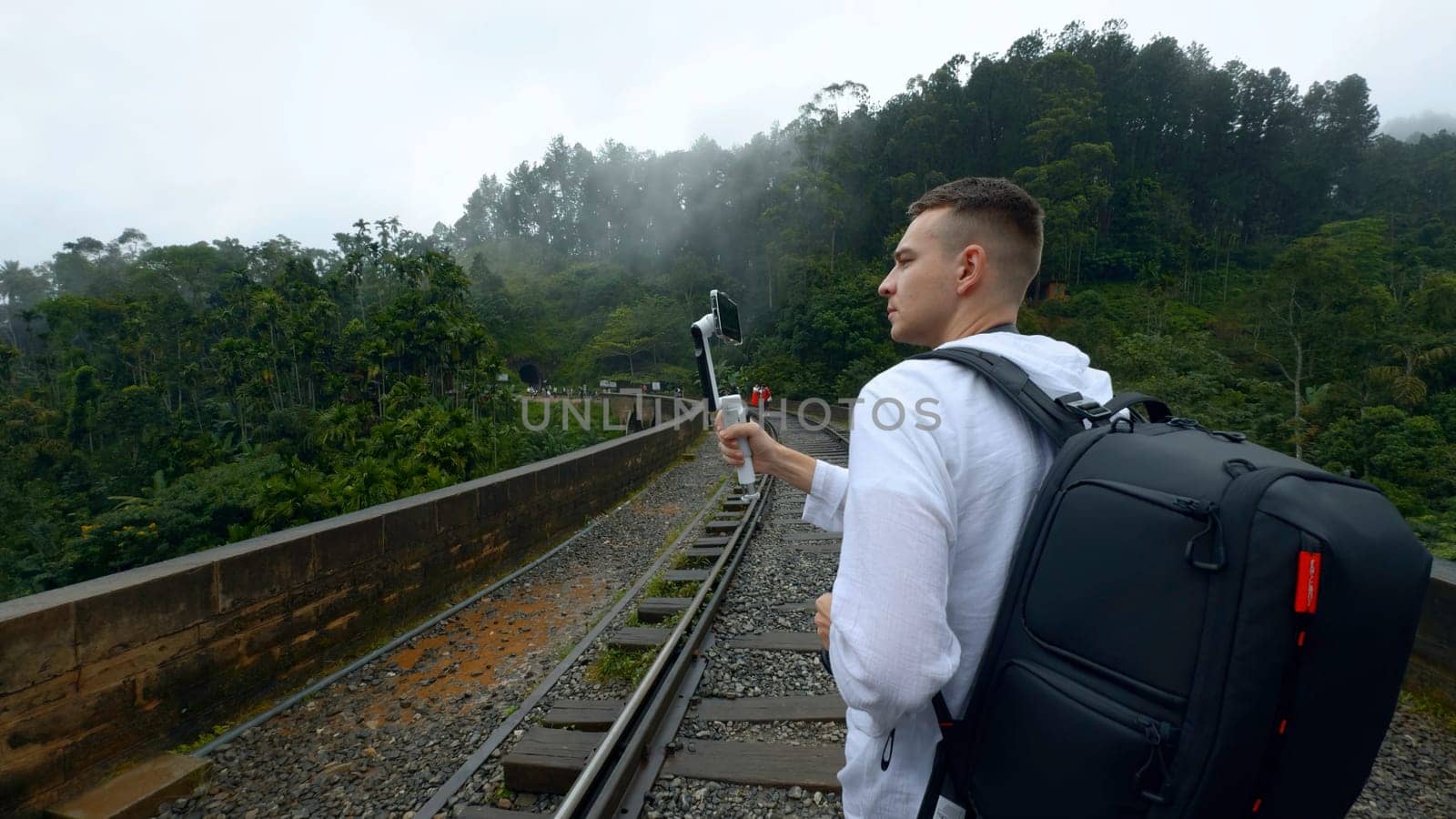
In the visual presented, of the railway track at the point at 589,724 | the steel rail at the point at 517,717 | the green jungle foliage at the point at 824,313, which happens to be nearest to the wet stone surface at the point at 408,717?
the railway track at the point at 589,724

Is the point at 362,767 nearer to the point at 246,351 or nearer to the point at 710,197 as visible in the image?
the point at 246,351

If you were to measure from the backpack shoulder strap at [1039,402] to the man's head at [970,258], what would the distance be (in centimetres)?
20

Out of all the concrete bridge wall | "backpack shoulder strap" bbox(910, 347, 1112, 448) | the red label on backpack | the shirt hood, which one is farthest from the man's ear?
the concrete bridge wall

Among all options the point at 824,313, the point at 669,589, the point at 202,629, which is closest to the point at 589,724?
the point at 202,629

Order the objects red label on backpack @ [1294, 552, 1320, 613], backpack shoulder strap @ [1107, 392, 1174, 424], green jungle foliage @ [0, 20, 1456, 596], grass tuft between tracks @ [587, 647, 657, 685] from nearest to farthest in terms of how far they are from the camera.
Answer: red label on backpack @ [1294, 552, 1320, 613] → backpack shoulder strap @ [1107, 392, 1174, 424] → grass tuft between tracks @ [587, 647, 657, 685] → green jungle foliage @ [0, 20, 1456, 596]

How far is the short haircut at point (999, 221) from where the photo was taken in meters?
1.23

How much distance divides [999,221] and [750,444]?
0.74 m

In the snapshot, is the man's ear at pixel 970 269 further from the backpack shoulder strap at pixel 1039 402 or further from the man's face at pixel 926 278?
the backpack shoulder strap at pixel 1039 402

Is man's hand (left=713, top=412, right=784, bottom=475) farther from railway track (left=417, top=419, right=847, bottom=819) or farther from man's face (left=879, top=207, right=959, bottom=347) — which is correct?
railway track (left=417, top=419, right=847, bottom=819)

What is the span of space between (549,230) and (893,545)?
371 feet

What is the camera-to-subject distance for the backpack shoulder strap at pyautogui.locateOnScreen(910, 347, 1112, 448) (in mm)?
1037

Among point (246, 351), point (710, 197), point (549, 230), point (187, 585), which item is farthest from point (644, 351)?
point (549, 230)

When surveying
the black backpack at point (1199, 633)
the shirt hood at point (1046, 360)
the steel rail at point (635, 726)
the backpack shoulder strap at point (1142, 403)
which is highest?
the shirt hood at point (1046, 360)

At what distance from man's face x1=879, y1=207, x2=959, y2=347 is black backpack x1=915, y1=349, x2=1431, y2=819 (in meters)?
0.40
